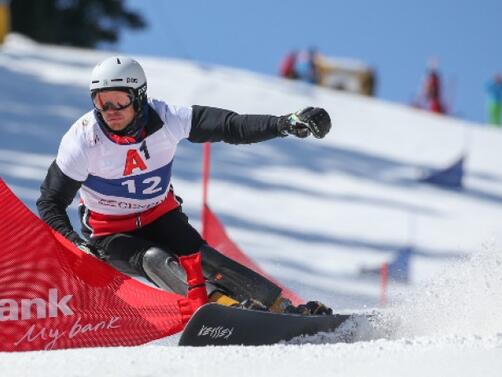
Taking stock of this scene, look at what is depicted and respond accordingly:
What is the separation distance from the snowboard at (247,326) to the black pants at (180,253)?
0.28 metres

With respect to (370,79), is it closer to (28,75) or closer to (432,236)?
(28,75)

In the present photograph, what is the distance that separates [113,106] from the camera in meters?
5.35

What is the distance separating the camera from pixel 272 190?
14.7m

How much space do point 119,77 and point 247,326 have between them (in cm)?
133

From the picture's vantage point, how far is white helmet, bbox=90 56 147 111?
5.32 metres

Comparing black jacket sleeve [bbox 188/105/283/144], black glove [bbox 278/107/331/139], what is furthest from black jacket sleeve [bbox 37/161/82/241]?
black glove [bbox 278/107/331/139]

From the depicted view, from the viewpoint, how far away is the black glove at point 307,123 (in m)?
5.34

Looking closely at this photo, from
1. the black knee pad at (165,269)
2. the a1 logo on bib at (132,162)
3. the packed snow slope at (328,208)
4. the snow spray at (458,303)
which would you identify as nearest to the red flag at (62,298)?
the black knee pad at (165,269)

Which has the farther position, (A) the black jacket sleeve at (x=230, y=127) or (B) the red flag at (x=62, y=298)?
(A) the black jacket sleeve at (x=230, y=127)

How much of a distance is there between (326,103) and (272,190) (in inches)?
237

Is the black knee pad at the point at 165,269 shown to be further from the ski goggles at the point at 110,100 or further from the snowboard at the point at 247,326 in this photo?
the ski goggles at the point at 110,100

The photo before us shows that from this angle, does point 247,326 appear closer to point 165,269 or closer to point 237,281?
point 237,281

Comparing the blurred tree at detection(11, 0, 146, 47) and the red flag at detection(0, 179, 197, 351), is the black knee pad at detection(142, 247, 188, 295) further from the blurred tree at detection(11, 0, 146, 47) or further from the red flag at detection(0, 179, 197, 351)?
the blurred tree at detection(11, 0, 146, 47)

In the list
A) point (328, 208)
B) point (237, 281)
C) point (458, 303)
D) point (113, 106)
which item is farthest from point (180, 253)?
point (328, 208)
